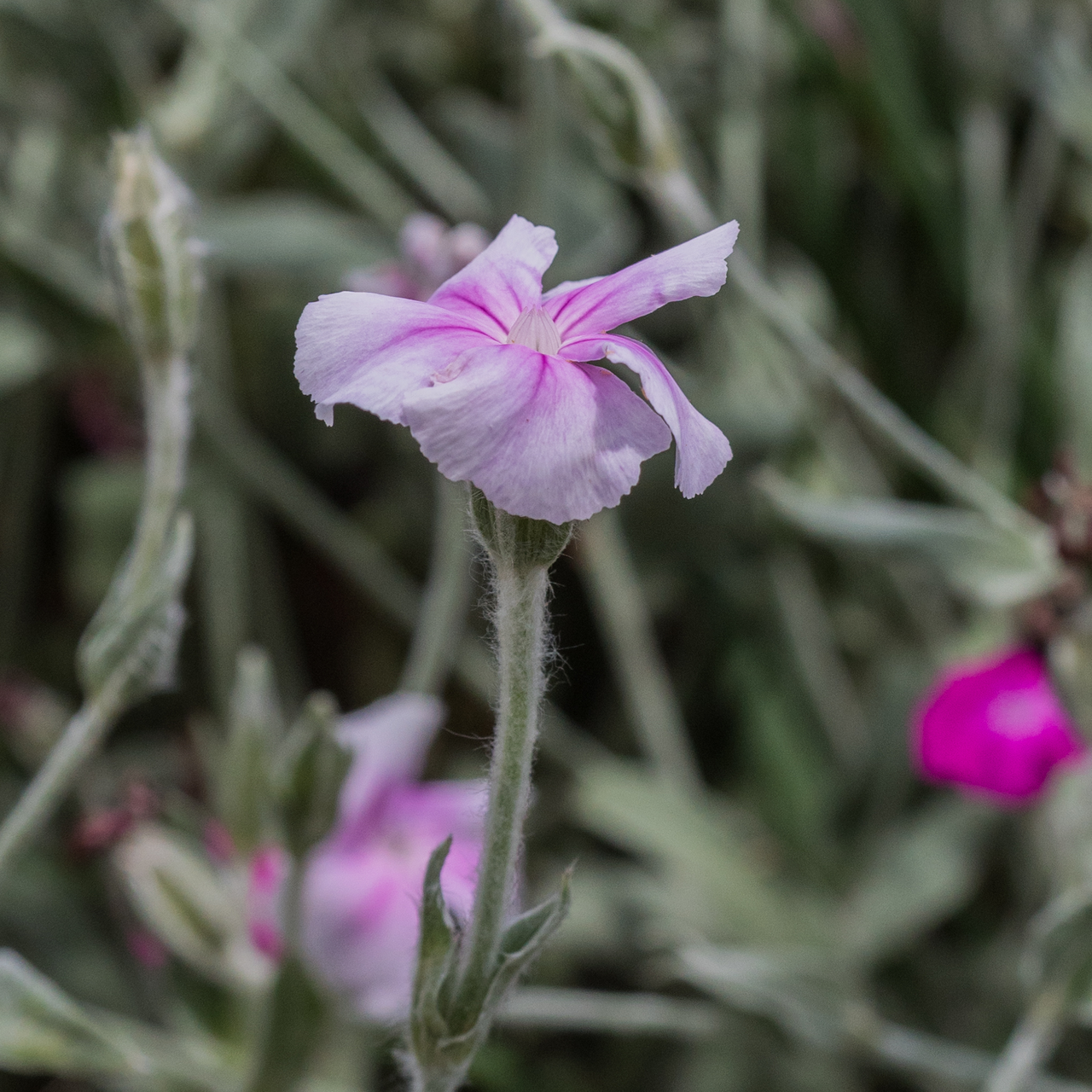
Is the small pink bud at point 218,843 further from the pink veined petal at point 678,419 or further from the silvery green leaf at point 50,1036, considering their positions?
the pink veined petal at point 678,419

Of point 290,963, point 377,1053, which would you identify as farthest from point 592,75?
point 377,1053

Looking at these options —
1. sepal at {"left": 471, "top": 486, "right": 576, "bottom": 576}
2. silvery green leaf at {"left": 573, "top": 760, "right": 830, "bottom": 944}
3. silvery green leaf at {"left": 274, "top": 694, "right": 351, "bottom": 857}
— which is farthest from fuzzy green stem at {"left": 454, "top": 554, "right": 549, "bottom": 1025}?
silvery green leaf at {"left": 573, "top": 760, "right": 830, "bottom": 944}

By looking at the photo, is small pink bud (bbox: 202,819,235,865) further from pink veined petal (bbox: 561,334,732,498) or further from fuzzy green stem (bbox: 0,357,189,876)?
pink veined petal (bbox: 561,334,732,498)

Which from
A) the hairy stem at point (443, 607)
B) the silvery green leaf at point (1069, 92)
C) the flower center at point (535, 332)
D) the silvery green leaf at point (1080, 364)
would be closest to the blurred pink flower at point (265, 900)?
the hairy stem at point (443, 607)

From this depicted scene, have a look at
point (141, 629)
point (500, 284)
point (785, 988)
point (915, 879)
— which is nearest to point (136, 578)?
point (141, 629)

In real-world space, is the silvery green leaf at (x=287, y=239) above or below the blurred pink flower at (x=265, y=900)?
above

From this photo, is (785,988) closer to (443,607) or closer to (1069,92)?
(443,607)

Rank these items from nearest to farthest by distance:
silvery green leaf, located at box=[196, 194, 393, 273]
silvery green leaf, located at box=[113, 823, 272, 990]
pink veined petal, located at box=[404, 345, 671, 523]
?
pink veined petal, located at box=[404, 345, 671, 523]
silvery green leaf, located at box=[113, 823, 272, 990]
silvery green leaf, located at box=[196, 194, 393, 273]
